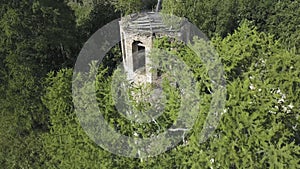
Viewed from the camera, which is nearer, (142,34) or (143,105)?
(143,105)

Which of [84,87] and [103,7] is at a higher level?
[103,7]

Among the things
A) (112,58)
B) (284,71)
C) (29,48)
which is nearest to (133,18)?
(112,58)

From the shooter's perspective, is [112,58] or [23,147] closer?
[23,147]

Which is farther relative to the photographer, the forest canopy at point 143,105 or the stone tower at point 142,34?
the stone tower at point 142,34

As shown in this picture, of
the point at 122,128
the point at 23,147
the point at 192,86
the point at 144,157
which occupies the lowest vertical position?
the point at 23,147

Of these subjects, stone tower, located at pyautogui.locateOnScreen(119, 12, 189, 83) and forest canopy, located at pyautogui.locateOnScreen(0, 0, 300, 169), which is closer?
forest canopy, located at pyautogui.locateOnScreen(0, 0, 300, 169)

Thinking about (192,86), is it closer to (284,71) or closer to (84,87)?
(284,71)

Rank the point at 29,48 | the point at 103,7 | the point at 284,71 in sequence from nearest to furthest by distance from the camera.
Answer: the point at 284,71 → the point at 29,48 → the point at 103,7

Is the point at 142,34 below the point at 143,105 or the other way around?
the other way around
